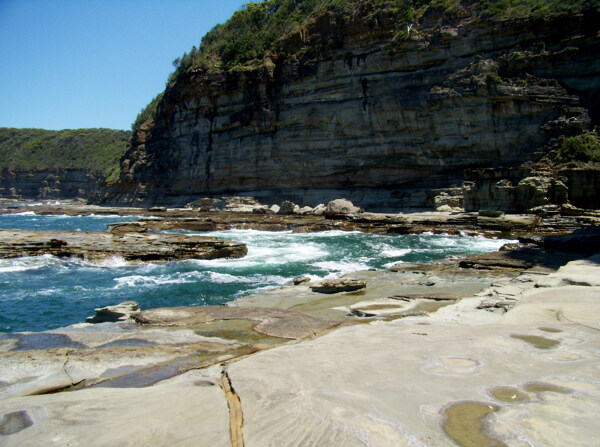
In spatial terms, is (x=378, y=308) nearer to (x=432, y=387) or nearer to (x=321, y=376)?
(x=321, y=376)

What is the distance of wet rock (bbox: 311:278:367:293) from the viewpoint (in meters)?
10.3

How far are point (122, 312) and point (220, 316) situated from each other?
213cm

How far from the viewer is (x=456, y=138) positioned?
127ft

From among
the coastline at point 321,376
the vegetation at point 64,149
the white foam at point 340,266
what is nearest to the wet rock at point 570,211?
the white foam at point 340,266

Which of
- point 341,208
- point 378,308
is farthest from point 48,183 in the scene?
point 378,308

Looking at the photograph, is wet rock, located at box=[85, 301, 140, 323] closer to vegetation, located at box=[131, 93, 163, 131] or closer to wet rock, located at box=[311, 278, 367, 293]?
wet rock, located at box=[311, 278, 367, 293]

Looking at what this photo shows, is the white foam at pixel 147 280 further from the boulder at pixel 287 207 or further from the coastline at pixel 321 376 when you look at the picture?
the boulder at pixel 287 207

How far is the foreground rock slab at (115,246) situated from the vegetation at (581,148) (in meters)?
28.2

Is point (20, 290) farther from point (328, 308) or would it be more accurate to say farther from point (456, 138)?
point (456, 138)

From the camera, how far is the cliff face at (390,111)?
36250 millimetres

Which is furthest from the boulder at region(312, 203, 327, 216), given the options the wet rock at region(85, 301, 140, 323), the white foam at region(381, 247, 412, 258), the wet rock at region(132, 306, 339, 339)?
the wet rock at region(85, 301, 140, 323)

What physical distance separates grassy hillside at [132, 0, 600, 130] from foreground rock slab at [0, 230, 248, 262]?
106 feet

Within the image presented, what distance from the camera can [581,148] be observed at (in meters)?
32.7

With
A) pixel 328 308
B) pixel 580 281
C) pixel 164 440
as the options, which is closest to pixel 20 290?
pixel 328 308
